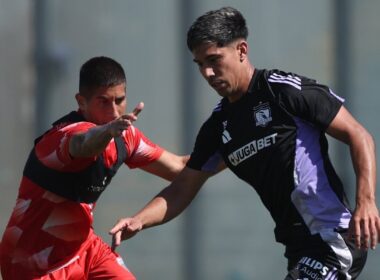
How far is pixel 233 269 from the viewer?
7.57 metres

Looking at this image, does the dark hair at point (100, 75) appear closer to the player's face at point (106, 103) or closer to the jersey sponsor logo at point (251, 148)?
the player's face at point (106, 103)

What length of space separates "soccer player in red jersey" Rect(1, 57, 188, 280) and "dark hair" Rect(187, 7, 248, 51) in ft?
2.03

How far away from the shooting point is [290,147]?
4605 mm

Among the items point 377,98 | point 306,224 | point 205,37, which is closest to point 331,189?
point 306,224

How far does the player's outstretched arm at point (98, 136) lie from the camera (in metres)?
4.56

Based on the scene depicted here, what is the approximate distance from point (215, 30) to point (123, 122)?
22.5 inches

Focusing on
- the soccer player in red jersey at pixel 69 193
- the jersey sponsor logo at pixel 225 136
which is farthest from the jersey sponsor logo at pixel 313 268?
the soccer player in red jersey at pixel 69 193

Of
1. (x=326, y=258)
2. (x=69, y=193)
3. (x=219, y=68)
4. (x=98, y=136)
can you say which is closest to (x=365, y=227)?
(x=326, y=258)

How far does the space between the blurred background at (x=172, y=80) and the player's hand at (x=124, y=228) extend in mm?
2720

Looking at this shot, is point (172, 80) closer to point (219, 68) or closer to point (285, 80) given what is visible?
point (219, 68)

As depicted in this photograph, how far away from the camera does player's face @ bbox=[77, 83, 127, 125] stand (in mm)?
5176

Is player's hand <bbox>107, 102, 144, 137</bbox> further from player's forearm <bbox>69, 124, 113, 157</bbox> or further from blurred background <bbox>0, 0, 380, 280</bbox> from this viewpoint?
blurred background <bbox>0, 0, 380, 280</bbox>

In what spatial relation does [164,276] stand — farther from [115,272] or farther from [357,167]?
[357,167]

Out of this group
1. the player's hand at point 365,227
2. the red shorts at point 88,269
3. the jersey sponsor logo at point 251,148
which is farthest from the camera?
the red shorts at point 88,269
